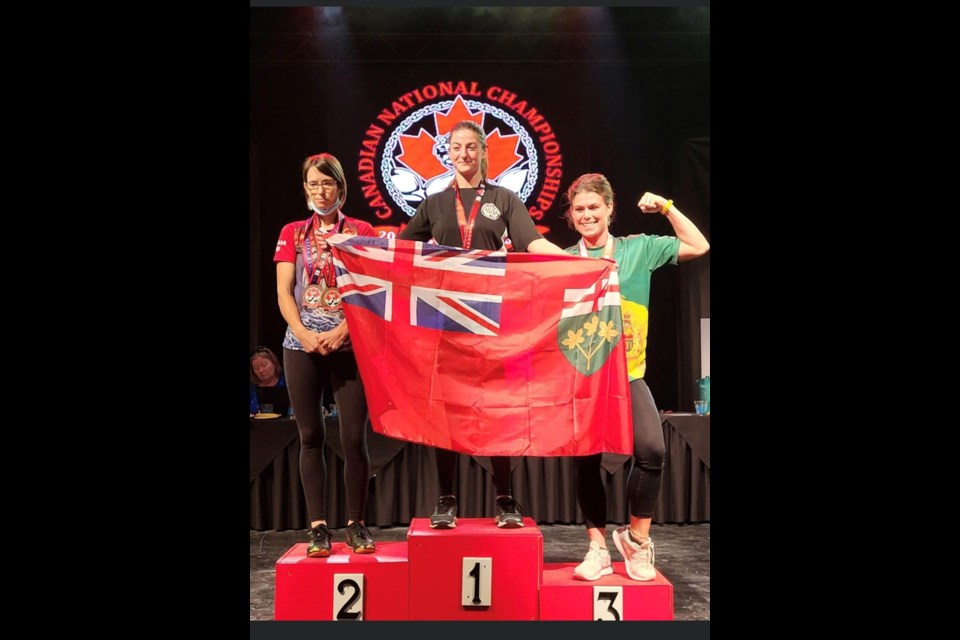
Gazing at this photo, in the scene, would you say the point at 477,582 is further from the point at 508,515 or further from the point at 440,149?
the point at 440,149

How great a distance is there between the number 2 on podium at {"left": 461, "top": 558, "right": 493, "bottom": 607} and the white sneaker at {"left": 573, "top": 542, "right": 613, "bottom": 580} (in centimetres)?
35

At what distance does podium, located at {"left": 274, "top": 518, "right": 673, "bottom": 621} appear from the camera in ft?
9.84

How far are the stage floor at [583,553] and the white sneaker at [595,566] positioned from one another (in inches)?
17.4

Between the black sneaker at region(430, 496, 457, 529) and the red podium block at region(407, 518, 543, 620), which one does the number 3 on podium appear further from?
the black sneaker at region(430, 496, 457, 529)

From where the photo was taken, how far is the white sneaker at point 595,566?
304cm

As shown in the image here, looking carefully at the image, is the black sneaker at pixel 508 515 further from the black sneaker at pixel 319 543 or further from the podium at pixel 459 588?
the black sneaker at pixel 319 543

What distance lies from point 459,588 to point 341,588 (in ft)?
1.49

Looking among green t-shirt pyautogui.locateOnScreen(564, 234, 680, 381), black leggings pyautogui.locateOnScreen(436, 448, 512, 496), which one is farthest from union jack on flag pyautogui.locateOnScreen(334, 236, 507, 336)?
black leggings pyautogui.locateOnScreen(436, 448, 512, 496)

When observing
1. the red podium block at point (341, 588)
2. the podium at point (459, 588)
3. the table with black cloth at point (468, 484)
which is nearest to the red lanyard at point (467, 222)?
the podium at point (459, 588)

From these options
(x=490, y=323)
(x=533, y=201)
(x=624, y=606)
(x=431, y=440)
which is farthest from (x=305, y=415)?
(x=533, y=201)

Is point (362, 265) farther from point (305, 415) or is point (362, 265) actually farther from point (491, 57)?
point (491, 57)

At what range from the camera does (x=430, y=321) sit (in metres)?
3.15

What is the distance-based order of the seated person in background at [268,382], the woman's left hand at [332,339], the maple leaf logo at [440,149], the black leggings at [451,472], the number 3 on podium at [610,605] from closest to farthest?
1. the number 3 on podium at [610,605]
2. the woman's left hand at [332,339]
3. the black leggings at [451,472]
4. the seated person in background at [268,382]
5. the maple leaf logo at [440,149]

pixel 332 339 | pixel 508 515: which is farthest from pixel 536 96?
pixel 508 515
